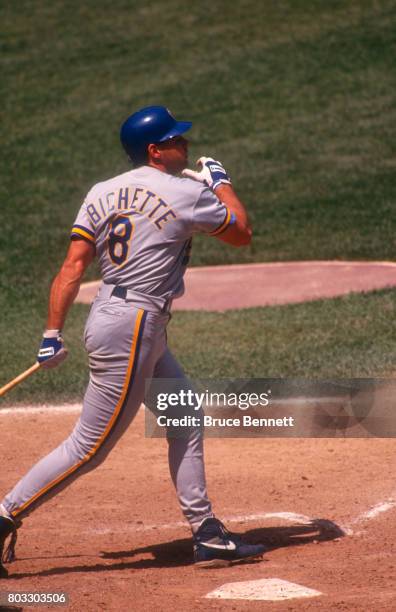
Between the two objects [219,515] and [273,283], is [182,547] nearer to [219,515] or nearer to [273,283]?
[219,515]

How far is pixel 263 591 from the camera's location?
5227 mm

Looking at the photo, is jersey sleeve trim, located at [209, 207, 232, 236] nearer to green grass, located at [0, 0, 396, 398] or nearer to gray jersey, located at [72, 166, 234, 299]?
gray jersey, located at [72, 166, 234, 299]

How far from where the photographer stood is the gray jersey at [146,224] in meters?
5.44

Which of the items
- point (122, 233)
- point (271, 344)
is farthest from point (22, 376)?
point (271, 344)

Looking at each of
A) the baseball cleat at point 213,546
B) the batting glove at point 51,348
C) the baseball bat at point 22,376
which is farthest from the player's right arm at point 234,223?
the baseball cleat at point 213,546

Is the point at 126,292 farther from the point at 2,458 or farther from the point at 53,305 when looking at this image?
the point at 2,458

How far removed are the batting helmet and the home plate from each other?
78.3 inches

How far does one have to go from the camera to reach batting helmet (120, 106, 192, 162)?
18.2 feet

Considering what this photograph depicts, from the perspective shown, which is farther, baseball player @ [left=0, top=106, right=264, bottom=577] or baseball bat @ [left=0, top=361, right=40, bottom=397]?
baseball bat @ [left=0, top=361, right=40, bottom=397]

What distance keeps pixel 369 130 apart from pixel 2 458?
10.5m

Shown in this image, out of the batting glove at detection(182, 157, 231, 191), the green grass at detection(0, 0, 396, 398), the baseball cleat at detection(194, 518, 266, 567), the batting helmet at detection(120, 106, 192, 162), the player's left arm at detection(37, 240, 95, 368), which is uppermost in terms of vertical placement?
the green grass at detection(0, 0, 396, 398)

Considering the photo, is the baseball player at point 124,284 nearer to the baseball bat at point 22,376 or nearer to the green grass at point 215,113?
the baseball bat at point 22,376

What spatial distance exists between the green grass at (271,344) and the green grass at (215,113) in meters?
0.15

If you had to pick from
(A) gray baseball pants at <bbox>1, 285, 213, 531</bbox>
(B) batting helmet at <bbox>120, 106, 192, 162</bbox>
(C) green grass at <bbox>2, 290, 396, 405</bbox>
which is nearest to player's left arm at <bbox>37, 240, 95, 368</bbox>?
(A) gray baseball pants at <bbox>1, 285, 213, 531</bbox>
